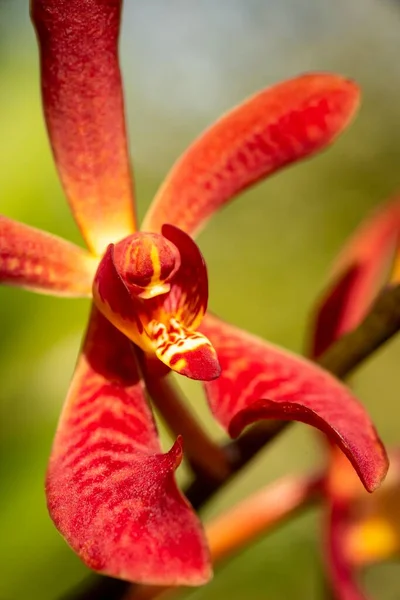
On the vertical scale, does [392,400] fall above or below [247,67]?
below

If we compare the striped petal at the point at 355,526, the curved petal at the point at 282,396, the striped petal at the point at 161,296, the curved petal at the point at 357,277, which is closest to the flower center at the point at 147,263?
the striped petal at the point at 161,296

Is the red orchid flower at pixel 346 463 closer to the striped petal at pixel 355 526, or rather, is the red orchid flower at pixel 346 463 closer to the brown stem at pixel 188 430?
the striped petal at pixel 355 526

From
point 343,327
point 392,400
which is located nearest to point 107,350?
point 343,327

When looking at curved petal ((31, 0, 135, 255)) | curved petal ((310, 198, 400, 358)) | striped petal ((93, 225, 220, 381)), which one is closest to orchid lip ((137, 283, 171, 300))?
striped petal ((93, 225, 220, 381))

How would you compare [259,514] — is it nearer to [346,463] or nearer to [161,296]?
[346,463]

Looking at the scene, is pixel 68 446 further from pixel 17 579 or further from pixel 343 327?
pixel 17 579

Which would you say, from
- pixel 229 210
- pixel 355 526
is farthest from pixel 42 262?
pixel 229 210

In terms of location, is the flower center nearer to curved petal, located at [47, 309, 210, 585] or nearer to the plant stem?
curved petal, located at [47, 309, 210, 585]
